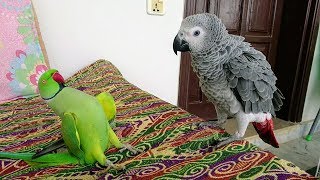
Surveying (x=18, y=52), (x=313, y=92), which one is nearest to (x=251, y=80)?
(x=18, y=52)

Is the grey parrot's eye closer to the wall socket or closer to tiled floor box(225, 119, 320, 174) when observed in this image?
the wall socket

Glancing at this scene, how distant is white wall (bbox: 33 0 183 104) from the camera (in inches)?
42.6

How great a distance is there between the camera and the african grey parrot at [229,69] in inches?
23.8

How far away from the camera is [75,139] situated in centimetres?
36

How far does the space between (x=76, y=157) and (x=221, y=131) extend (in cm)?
32

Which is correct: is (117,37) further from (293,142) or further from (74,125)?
(293,142)

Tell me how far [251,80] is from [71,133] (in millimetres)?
431

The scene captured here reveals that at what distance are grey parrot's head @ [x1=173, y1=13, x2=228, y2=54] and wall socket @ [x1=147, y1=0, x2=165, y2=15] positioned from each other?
0.67 m

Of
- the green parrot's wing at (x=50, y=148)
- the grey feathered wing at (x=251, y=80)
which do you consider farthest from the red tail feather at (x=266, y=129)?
the green parrot's wing at (x=50, y=148)

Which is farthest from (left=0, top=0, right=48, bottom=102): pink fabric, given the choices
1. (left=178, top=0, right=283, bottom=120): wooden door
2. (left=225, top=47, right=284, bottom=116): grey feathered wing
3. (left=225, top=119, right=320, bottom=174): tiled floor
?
(left=225, top=119, right=320, bottom=174): tiled floor

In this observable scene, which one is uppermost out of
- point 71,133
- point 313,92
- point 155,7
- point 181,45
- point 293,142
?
point 155,7

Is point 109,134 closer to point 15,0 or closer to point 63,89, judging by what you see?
point 63,89

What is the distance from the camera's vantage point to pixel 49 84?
0.38m

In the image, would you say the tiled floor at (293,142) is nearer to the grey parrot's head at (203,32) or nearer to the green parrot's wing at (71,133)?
the grey parrot's head at (203,32)
